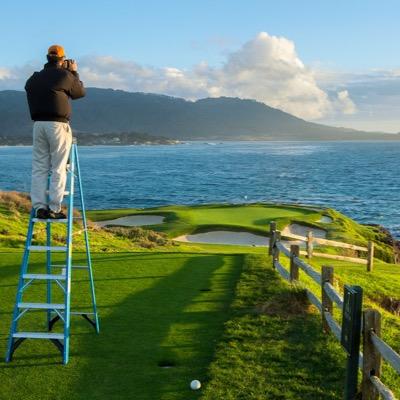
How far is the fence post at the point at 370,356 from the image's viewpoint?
7.32 m

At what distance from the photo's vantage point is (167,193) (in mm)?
88750

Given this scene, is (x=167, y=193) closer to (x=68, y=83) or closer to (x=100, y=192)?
(x=100, y=192)

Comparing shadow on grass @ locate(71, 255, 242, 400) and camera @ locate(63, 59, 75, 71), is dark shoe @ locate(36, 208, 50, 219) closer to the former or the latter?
camera @ locate(63, 59, 75, 71)

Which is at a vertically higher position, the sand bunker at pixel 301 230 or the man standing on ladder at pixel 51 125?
the man standing on ladder at pixel 51 125

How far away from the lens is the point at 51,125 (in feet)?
28.1

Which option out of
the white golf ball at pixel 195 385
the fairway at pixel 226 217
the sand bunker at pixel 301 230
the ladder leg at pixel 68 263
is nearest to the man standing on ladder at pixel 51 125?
the ladder leg at pixel 68 263

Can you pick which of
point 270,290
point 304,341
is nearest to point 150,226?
point 270,290

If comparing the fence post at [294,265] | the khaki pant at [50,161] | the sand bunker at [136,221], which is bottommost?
the sand bunker at [136,221]

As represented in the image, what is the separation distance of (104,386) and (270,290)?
601 centimetres

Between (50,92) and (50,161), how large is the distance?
3.54ft

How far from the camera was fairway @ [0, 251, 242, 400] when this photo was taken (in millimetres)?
8070

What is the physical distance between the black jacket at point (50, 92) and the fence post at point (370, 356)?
529cm

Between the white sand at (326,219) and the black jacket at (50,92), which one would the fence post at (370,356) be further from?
the white sand at (326,219)

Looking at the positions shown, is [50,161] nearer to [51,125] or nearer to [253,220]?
[51,125]
